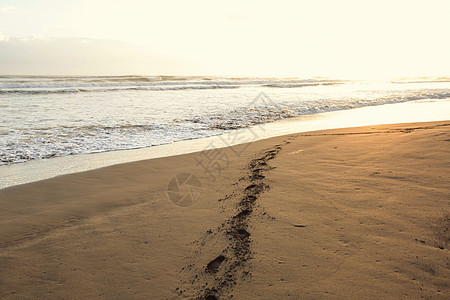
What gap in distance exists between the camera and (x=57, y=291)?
7.49 feet

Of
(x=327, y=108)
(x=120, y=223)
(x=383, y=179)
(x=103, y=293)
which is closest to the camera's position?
(x=103, y=293)

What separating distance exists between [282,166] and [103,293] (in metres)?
3.49

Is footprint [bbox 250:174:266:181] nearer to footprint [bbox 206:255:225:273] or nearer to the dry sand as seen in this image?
the dry sand

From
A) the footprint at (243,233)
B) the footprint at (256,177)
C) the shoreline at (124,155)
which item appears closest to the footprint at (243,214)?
the footprint at (243,233)

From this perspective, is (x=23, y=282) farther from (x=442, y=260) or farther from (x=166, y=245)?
(x=442, y=260)

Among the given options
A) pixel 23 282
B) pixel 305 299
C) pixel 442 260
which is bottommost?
pixel 23 282

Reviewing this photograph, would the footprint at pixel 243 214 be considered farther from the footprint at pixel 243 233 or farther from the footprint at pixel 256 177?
the footprint at pixel 256 177

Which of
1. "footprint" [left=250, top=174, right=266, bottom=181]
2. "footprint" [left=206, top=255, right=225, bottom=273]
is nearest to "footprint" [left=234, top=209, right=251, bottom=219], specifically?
"footprint" [left=206, top=255, right=225, bottom=273]

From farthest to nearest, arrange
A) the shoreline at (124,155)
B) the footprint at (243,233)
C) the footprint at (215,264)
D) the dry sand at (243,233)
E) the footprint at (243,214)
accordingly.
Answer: the shoreline at (124,155)
the footprint at (243,214)
the footprint at (243,233)
the footprint at (215,264)
the dry sand at (243,233)

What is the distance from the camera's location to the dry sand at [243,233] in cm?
224

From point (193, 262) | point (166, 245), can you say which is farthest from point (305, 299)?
point (166, 245)

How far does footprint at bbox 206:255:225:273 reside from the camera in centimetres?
243

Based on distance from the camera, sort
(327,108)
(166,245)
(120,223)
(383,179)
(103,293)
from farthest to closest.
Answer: (327,108) < (383,179) < (120,223) < (166,245) < (103,293)

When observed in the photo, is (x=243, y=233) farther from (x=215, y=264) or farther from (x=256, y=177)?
(x=256, y=177)
